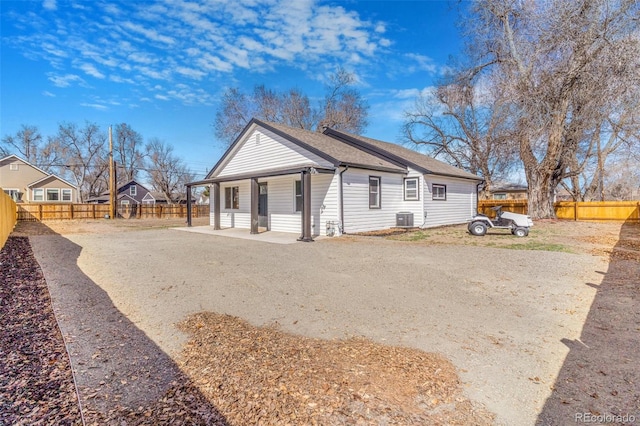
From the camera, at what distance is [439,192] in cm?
1642

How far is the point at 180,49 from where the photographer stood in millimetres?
15250

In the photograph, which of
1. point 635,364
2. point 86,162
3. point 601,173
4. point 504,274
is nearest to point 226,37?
point 504,274

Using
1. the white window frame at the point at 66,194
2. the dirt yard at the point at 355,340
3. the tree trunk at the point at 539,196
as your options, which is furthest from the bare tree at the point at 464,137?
the white window frame at the point at 66,194

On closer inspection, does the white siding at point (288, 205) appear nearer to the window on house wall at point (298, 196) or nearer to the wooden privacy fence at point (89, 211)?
the window on house wall at point (298, 196)

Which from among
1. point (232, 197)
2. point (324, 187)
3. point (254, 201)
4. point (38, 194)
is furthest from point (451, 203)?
point (38, 194)

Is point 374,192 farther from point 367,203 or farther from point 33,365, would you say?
point 33,365

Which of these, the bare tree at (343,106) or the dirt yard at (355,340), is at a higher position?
the bare tree at (343,106)

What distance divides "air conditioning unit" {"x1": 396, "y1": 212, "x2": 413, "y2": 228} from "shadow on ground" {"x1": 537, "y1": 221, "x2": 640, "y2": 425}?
9780 millimetres

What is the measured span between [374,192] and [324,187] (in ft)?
7.96

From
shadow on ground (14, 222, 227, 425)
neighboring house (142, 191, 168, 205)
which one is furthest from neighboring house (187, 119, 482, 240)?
neighboring house (142, 191, 168, 205)

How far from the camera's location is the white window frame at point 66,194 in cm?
A: 3596

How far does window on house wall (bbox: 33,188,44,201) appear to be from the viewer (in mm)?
34562

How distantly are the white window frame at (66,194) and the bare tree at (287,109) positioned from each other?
18646mm

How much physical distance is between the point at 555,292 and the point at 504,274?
1166 mm
